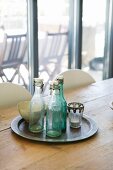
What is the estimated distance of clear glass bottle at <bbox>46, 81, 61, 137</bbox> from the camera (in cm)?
123

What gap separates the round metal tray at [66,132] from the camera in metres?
1.20

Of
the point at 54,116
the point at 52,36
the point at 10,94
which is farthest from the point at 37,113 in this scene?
the point at 52,36

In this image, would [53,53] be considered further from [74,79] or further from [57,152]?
[57,152]

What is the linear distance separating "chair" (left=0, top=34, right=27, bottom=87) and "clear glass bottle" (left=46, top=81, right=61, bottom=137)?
5.35 ft

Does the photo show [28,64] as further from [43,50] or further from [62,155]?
[62,155]

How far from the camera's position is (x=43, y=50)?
10.1 ft

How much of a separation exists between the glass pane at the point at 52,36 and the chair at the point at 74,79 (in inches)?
33.0

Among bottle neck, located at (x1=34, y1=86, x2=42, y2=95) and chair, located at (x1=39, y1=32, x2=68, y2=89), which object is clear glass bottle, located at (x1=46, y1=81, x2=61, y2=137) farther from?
chair, located at (x1=39, y1=32, x2=68, y2=89)

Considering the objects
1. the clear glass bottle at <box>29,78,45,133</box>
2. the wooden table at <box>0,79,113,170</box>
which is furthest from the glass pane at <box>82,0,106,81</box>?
the clear glass bottle at <box>29,78,45,133</box>

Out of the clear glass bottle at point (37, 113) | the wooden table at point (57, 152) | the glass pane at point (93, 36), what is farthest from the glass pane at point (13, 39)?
the clear glass bottle at point (37, 113)

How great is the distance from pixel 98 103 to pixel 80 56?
172cm

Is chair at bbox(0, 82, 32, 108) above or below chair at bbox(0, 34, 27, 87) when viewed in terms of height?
below

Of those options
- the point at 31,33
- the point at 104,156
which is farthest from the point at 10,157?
the point at 31,33

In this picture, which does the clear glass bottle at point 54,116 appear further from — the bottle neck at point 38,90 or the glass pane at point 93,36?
the glass pane at point 93,36
